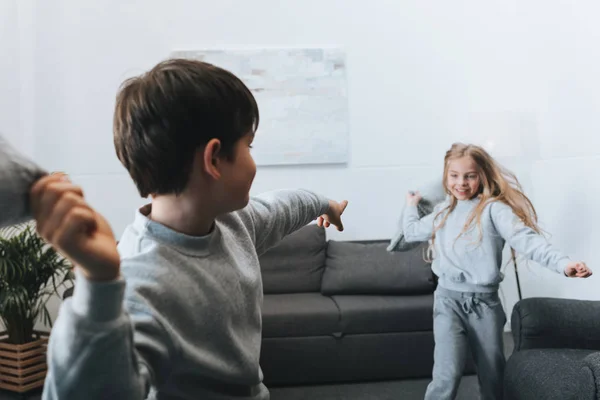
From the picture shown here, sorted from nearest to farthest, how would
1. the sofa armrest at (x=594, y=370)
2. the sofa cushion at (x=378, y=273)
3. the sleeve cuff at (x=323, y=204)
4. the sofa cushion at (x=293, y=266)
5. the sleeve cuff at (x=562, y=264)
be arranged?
the sleeve cuff at (x=323, y=204), the sofa armrest at (x=594, y=370), the sleeve cuff at (x=562, y=264), the sofa cushion at (x=378, y=273), the sofa cushion at (x=293, y=266)

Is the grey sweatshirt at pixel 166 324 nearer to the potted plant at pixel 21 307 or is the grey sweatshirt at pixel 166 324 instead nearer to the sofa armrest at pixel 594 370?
the sofa armrest at pixel 594 370

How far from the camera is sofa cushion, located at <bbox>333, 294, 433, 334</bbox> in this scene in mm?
3564

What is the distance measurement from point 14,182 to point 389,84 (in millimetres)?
4076

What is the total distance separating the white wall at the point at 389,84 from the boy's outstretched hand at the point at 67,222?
378cm

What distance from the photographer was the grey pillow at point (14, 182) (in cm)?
66

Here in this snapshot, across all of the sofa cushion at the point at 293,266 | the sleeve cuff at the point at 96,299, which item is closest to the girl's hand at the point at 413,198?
the sofa cushion at the point at 293,266

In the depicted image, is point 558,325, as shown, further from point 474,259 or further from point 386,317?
point 386,317

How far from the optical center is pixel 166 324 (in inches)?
34.1

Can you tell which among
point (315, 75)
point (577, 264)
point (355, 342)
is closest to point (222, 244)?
point (577, 264)

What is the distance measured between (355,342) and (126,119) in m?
2.79

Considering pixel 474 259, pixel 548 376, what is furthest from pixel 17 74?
pixel 548 376

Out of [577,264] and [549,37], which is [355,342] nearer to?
[577,264]

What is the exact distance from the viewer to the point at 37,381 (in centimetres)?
355

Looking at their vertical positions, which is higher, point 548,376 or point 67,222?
point 67,222
